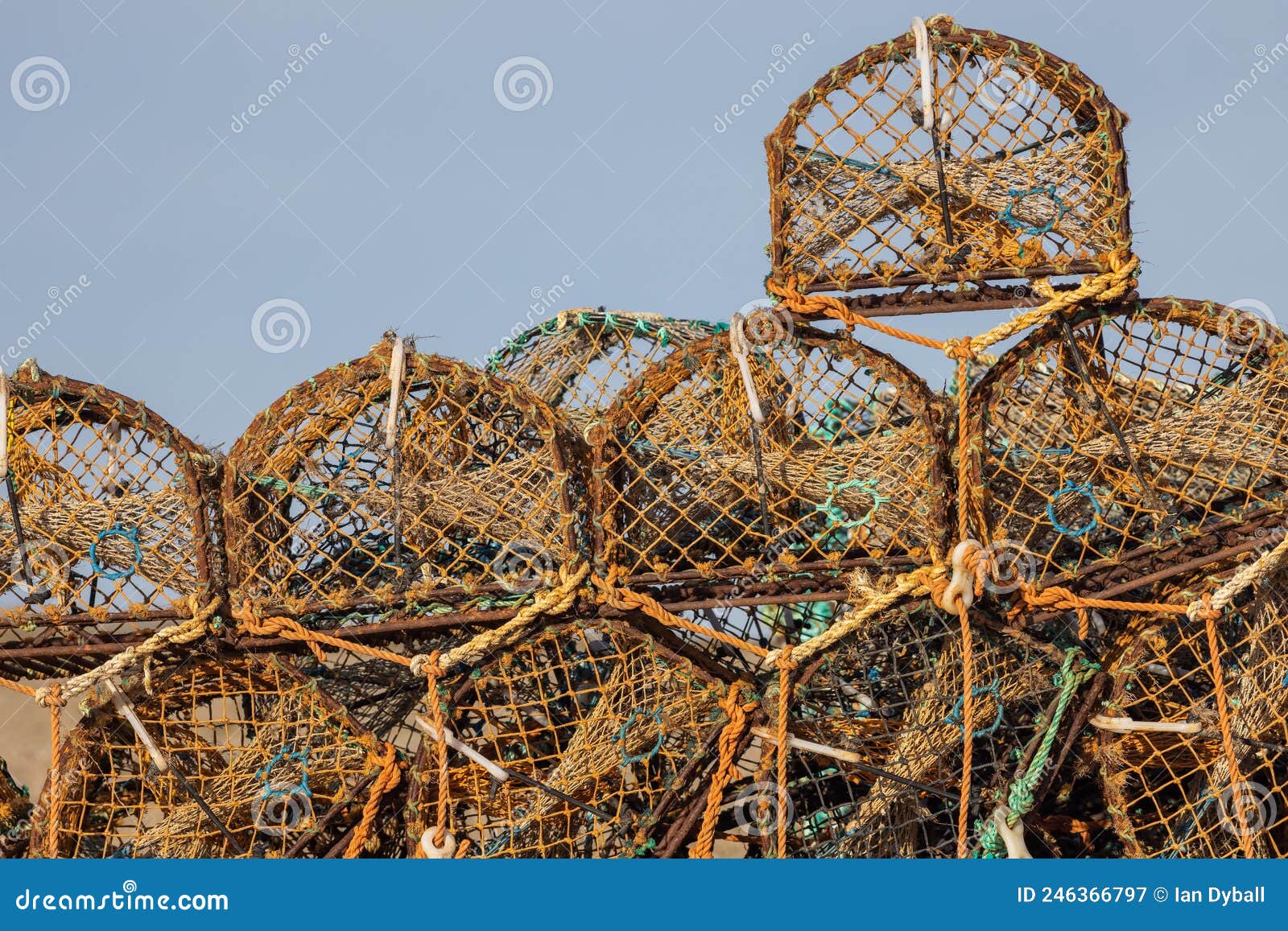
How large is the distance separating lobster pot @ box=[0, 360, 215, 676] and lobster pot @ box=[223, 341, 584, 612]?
4.8 inches

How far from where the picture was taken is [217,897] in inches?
156

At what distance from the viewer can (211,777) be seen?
473 cm

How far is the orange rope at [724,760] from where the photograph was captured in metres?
4.36

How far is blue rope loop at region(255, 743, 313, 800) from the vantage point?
4570mm

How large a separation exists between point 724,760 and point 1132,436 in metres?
1.29

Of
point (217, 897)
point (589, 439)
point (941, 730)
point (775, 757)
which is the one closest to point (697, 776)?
point (775, 757)

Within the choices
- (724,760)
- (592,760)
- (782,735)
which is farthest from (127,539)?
(782,735)

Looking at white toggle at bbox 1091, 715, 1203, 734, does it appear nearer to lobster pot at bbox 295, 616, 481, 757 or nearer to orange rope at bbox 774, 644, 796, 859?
orange rope at bbox 774, 644, 796, 859

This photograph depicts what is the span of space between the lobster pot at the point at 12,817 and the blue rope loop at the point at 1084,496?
284cm

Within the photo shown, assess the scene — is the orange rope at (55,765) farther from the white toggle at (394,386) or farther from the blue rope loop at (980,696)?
the blue rope loop at (980,696)

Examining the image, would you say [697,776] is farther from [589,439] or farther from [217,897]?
[217,897]

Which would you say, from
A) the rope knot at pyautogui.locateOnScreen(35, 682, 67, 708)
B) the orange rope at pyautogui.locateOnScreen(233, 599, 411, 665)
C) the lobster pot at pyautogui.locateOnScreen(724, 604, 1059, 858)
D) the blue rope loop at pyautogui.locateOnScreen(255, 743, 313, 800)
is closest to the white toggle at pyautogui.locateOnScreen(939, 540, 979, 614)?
the lobster pot at pyautogui.locateOnScreen(724, 604, 1059, 858)

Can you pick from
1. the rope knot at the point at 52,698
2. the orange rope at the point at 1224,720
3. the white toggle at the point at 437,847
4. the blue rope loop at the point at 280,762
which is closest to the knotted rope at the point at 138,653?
the rope knot at the point at 52,698

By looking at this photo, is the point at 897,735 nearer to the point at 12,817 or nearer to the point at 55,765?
the point at 55,765
